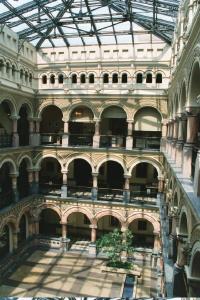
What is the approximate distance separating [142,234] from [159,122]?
8841 mm

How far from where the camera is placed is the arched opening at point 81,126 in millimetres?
22766

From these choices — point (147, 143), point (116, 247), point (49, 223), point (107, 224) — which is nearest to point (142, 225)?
point (107, 224)

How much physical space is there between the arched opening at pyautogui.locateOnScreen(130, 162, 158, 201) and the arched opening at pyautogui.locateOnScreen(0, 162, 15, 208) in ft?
29.5

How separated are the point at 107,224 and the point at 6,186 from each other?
8443mm

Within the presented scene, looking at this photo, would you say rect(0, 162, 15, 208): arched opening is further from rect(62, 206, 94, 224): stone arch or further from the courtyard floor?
the courtyard floor

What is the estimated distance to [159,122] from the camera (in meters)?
21.5

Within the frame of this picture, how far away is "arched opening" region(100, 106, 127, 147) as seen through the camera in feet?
72.1

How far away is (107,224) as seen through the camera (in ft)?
79.2

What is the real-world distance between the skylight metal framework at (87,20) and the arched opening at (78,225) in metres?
13.5

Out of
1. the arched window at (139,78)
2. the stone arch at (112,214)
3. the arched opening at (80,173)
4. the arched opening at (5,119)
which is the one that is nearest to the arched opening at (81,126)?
the arched opening at (80,173)

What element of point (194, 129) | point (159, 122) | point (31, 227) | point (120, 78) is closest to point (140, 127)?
point (159, 122)

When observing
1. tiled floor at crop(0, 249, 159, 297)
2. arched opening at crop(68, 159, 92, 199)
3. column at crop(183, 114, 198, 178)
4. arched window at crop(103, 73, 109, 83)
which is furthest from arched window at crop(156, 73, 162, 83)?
column at crop(183, 114, 198, 178)

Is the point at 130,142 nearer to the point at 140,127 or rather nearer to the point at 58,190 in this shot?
the point at 140,127

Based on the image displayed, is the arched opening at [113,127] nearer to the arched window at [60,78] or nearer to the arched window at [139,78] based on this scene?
the arched window at [139,78]
